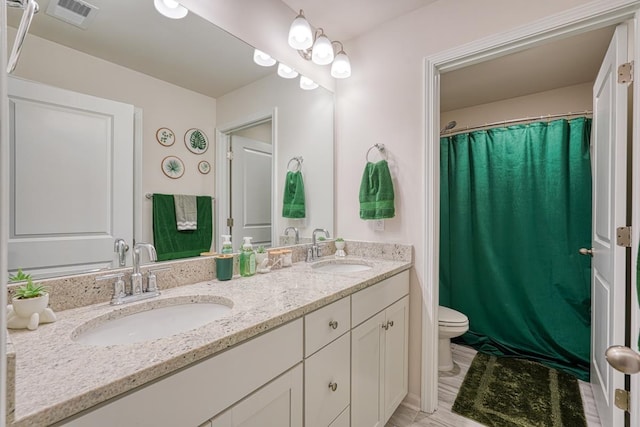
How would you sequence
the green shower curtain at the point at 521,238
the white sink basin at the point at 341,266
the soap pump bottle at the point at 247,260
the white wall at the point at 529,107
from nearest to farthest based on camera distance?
the soap pump bottle at the point at 247,260 < the white sink basin at the point at 341,266 < the green shower curtain at the point at 521,238 < the white wall at the point at 529,107

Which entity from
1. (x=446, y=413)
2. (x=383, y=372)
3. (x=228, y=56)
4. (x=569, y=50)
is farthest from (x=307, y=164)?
(x=569, y=50)

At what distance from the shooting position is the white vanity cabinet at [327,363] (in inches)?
40.2

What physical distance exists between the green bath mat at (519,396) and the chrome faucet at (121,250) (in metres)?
1.89

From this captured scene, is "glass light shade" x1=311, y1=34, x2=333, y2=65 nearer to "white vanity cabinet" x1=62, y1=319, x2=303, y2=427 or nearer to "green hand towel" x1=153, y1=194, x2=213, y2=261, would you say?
"green hand towel" x1=153, y1=194, x2=213, y2=261

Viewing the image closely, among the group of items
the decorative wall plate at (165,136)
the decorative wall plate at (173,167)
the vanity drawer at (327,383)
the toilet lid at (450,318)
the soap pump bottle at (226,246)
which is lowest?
the toilet lid at (450,318)

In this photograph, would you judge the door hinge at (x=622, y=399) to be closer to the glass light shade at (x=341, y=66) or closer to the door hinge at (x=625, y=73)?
the door hinge at (x=625, y=73)

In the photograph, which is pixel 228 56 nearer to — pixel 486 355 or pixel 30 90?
pixel 30 90

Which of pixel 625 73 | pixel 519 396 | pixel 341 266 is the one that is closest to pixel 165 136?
pixel 341 266

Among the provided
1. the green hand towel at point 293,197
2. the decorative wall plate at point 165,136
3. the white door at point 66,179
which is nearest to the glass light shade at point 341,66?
the green hand towel at point 293,197

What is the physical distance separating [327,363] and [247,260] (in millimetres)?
592

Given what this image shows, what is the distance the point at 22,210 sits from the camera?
0.88 m

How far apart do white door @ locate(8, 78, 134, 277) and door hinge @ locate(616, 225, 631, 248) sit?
2004 millimetres

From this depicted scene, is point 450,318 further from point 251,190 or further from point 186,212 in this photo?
point 186,212

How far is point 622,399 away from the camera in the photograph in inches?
49.8
